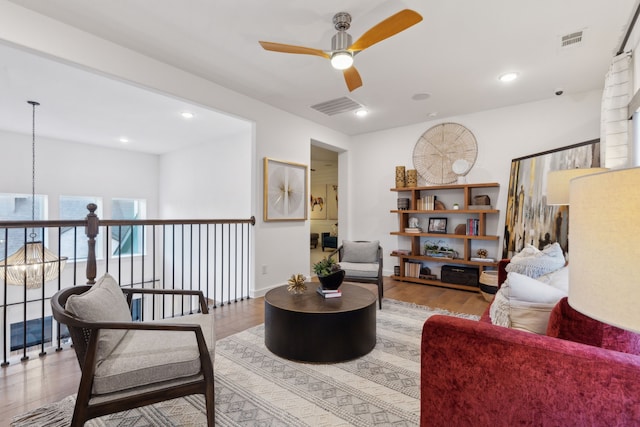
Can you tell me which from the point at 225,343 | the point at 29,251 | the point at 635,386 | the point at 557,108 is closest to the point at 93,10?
the point at 29,251

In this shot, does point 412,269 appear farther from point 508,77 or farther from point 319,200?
point 319,200

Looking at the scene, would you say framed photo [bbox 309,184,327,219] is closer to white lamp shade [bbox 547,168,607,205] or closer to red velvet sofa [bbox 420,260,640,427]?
white lamp shade [bbox 547,168,607,205]

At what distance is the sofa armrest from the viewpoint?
0.84 m

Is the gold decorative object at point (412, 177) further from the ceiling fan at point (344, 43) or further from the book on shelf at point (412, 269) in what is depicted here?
the ceiling fan at point (344, 43)

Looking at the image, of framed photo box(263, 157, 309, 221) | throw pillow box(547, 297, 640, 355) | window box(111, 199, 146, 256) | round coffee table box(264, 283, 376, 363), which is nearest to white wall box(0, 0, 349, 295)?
framed photo box(263, 157, 309, 221)

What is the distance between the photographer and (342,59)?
2.32 m

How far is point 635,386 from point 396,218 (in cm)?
456

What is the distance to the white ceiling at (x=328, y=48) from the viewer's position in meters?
2.24

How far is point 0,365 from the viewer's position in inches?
83.8

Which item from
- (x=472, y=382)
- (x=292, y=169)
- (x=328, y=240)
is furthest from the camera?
(x=328, y=240)

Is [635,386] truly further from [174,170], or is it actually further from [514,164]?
[174,170]

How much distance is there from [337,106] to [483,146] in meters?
2.33

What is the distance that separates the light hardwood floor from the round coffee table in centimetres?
77

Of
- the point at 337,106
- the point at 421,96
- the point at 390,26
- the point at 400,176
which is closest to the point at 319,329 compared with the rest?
the point at 390,26
